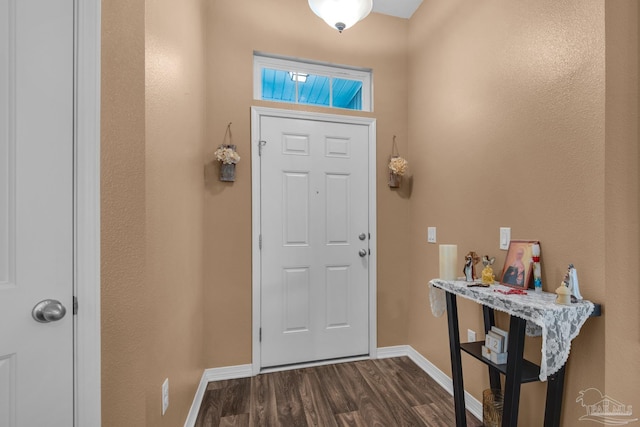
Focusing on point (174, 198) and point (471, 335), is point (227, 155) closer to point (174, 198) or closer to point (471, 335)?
point (174, 198)

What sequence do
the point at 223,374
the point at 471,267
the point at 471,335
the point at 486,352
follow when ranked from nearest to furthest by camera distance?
the point at 486,352 < the point at 471,267 < the point at 471,335 < the point at 223,374

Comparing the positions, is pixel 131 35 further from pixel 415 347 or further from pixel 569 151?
pixel 415 347

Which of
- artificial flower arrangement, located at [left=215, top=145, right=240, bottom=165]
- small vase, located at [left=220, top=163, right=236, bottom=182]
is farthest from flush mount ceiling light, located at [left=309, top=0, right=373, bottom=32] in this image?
small vase, located at [left=220, top=163, right=236, bottom=182]

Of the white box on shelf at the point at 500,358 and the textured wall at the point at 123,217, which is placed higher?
the textured wall at the point at 123,217

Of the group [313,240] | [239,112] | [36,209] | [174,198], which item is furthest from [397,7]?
[36,209]

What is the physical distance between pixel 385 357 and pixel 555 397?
1430 mm

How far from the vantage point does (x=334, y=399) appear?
78.0 inches

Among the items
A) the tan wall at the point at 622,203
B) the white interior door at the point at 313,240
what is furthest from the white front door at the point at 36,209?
the tan wall at the point at 622,203

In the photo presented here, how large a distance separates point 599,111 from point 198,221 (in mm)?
2231

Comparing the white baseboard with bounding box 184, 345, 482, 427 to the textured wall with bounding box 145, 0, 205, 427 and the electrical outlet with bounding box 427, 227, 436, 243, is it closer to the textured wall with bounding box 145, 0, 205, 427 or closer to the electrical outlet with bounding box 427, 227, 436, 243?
the textured wall with bounding box 145, 0, 205, 427

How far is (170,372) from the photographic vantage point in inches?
54.5

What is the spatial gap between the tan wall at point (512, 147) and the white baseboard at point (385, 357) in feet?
0.23

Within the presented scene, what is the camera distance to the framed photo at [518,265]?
148 centimetres

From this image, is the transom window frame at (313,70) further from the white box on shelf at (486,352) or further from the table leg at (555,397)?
the table leg at (555,397)
